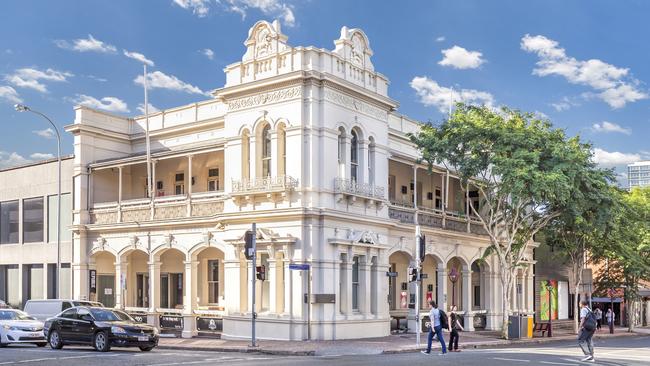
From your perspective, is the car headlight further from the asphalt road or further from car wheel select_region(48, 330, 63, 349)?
car wheel select_region(48, 330, 63, 349)

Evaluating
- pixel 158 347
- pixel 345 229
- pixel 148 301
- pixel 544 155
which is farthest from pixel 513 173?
pixel 148 301

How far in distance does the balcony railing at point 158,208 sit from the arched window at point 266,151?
2433mm

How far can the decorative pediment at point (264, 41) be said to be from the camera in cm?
3166

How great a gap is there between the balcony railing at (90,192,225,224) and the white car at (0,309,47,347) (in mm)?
8597

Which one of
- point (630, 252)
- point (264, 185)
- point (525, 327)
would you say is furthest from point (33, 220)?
point (630, 252)

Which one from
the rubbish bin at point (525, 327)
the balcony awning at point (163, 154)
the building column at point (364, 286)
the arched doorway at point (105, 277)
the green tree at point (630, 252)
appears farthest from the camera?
the green tree at point (630, 252)

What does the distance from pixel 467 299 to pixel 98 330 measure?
20.6 meters

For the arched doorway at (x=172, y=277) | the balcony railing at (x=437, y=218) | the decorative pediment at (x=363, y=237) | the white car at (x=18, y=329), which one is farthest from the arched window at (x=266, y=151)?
the white car at (x=18, y=329)

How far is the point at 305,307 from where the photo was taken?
30.2m

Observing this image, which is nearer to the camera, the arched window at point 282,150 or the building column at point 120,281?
the arched window at point 282,150

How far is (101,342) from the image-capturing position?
82.9 feet

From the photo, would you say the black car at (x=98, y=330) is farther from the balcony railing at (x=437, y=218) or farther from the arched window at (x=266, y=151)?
the balcony railing at (x=437, y=218)

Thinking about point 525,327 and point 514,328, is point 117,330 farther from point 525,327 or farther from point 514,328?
point 525,327

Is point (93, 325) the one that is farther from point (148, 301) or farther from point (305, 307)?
point (148, 301)
